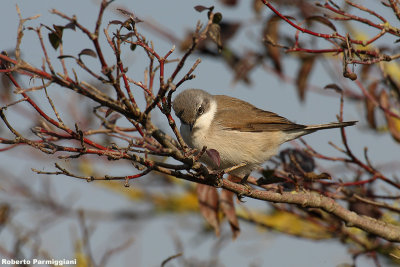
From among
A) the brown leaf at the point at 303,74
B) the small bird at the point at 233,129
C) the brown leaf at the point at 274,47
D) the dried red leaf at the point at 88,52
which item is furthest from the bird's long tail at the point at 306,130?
the dried red leaf at the point at 88,52

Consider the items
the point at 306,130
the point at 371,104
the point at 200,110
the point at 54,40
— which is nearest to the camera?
the point at 54,40

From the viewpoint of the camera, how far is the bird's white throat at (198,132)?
13.0ft

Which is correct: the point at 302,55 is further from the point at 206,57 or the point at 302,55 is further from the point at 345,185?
the point at 345,185

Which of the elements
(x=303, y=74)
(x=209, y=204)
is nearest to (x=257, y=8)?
(x=303, y=74)

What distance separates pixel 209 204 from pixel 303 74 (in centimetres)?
132

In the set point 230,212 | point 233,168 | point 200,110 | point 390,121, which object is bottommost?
point 230,212

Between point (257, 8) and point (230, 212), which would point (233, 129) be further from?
point (257, 8)

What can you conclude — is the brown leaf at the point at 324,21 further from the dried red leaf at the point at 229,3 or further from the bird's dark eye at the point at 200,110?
the bird's dark eye at the point at 200,110

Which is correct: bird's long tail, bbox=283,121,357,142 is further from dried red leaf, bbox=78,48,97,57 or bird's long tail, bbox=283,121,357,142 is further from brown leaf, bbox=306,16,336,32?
dried red leaf, bbox=78,48,97,57

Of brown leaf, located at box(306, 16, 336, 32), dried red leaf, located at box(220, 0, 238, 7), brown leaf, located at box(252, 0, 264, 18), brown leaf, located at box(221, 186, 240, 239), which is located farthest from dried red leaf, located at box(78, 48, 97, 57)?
dried red leaf, located at box(220, 0, 238, 7)

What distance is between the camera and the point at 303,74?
4066 millimetres

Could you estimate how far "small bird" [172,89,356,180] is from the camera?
402 cm

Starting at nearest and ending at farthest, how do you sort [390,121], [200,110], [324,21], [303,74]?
[324,21], [390,121], [303,74], [200,110]

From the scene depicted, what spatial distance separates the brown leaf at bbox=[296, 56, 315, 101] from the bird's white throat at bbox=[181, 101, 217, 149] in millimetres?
784
